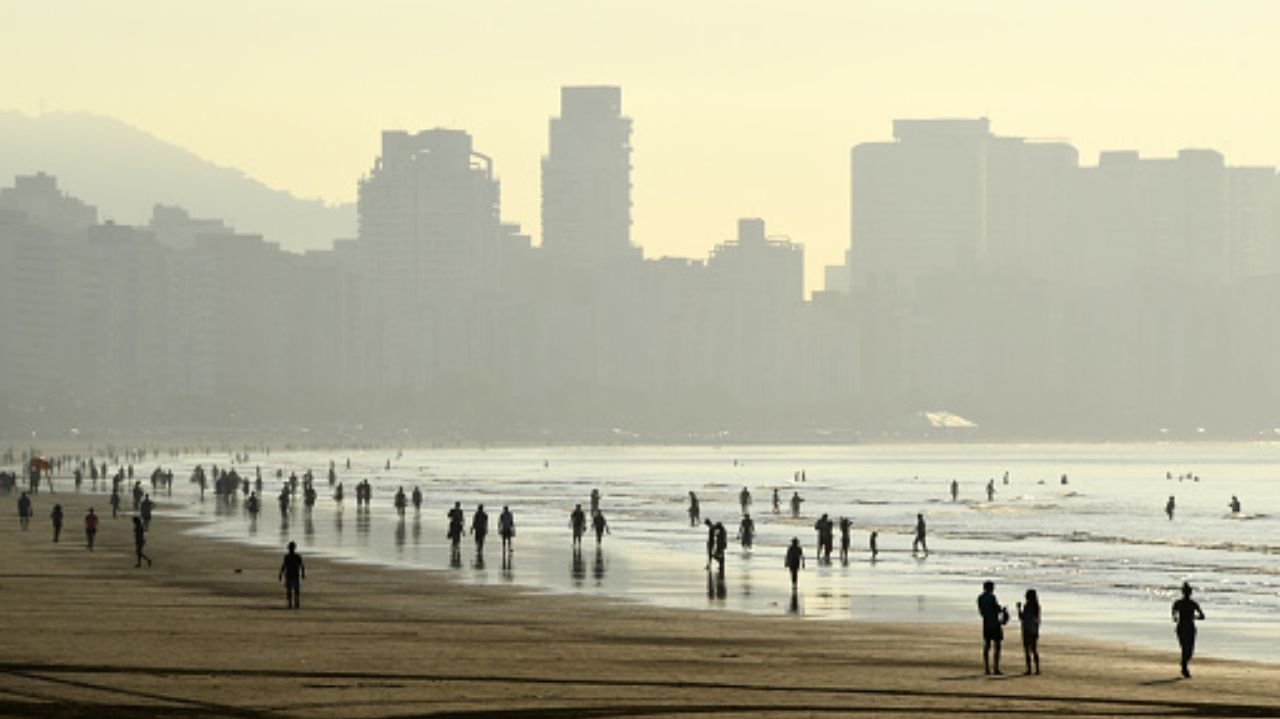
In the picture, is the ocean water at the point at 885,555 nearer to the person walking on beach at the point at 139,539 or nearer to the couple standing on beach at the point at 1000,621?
the couple standing on beach at the point at 1000,621

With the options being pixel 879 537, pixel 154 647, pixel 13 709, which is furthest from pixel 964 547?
pixel 13 709

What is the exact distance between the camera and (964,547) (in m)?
89.4

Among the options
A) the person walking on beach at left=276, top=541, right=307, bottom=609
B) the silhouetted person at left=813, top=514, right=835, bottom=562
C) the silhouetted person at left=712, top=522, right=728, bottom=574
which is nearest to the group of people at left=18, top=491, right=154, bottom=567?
the person walking on beach at left=276, top=541, right=307, bottom=609

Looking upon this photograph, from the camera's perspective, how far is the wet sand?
3322 cm

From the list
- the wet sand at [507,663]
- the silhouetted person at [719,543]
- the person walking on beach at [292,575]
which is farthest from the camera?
the silhouetted person at [719,543]

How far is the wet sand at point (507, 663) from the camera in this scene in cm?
3322

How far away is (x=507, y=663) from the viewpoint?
127 ft

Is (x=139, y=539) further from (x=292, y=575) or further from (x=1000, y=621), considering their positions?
(x=1000, y=621)

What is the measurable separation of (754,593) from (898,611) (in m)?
6.17

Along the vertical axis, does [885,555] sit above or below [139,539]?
below

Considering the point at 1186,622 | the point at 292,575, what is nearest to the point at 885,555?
the point at 292,575

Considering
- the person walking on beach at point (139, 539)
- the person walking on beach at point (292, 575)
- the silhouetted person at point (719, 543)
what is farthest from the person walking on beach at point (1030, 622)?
the person walking on beach at point (139, 539)

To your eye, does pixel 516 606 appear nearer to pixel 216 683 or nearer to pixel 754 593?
pixel 754 593

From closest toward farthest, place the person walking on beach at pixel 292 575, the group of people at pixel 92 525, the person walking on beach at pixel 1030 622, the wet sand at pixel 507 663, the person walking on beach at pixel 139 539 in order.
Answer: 1. the wet sand at pixel 507 663
2. the person walking on beach at pixel 1030 622
3. the person walking on beach at pixel 292 575
4. the person walking on beach at pixel 139 539
5. the group of people at pixel 92 525
